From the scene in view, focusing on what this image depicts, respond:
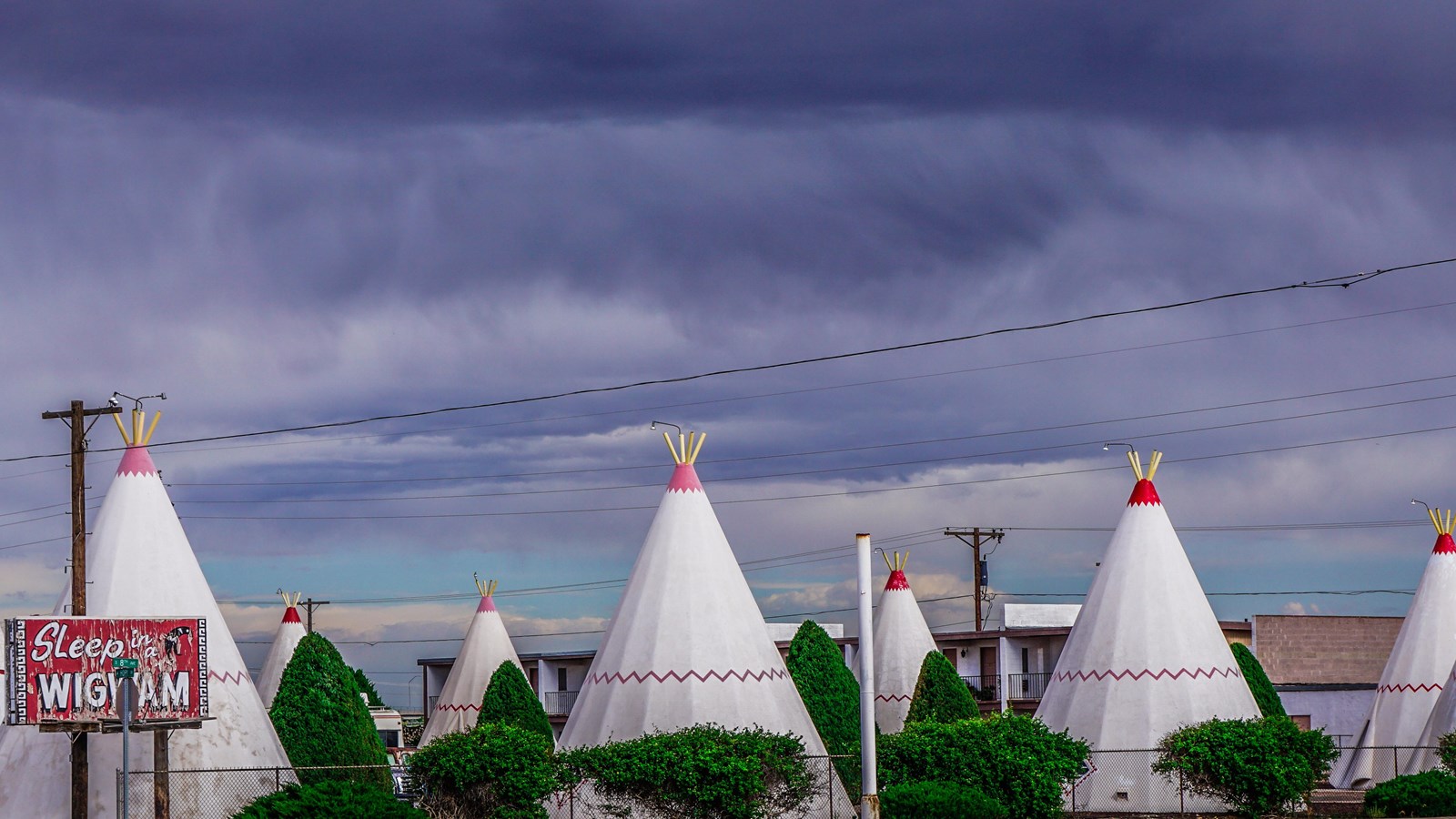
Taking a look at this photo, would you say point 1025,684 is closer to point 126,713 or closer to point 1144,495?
point 1144,495

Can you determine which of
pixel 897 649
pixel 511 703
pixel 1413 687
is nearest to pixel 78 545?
pixel 511 703

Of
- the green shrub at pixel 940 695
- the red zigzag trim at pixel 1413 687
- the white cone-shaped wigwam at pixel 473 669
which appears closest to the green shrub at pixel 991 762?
the green shrub at pixel 940 695

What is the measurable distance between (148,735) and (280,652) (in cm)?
1849

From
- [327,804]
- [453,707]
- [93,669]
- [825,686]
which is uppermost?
[93,669]

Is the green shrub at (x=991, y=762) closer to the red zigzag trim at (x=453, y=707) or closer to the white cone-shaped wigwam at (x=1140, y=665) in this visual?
the white cone-shaped wigwam at (x=1140, y=665)

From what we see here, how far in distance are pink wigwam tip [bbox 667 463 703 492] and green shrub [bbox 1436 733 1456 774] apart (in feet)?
40.6

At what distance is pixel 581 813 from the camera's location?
68.9 ft

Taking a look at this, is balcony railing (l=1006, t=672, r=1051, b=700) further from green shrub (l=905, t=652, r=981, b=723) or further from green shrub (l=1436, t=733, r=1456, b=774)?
green shrub (l=1436, t=733, r=1456, b=774)

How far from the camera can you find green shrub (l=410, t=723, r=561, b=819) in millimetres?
20031

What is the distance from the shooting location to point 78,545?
22.1 metres

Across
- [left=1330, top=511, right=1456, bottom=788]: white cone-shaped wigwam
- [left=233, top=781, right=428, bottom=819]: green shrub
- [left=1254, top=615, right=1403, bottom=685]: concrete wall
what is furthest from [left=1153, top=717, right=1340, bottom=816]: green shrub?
[left=1254, top=615, right=1403, bottom=685]: concrete wall

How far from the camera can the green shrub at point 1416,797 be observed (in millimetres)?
23672

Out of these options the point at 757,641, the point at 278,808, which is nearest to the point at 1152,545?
the point at 757,641

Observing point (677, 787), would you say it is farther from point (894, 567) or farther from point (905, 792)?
point (894, 567)
